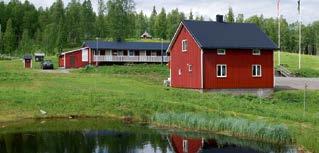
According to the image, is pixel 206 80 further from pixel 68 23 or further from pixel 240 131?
pixel 68 23

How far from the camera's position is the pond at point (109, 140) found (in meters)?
25.7

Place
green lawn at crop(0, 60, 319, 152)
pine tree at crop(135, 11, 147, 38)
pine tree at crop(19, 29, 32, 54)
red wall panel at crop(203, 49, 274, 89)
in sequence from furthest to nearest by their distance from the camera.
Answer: pine tree at crop(135, 11, 147, 38) < pine tree at crop(19, 29, 32, 54) < red wall panel at crop(203, 49, 274, 89) < green lawn at crop(0, 60, 319, 152)

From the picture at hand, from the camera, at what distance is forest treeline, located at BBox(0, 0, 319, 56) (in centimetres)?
11569

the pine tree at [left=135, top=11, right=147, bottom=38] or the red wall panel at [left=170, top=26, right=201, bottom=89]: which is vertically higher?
the pine tree at [left=135, top=11, right=147, bottom=38]

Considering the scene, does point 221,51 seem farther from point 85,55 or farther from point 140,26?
point 140,26

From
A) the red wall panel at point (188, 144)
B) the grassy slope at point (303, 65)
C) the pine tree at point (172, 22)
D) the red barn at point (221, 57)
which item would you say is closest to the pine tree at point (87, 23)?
the pine tree at point (172, 22)

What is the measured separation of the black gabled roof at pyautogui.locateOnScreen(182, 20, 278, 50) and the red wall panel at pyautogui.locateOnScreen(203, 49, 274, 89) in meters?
0.69

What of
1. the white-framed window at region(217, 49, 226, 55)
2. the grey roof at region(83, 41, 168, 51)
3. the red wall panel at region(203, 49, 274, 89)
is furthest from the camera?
the grey roof at region(83, 41, 168, 51)

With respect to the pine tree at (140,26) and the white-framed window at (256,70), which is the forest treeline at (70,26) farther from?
the white-framed window at (256,70)

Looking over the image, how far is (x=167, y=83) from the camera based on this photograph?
183 ft

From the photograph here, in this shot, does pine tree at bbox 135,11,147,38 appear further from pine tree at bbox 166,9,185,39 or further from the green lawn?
the green lawn

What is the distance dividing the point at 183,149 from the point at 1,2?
457 feet

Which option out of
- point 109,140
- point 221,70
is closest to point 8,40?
point 221,70

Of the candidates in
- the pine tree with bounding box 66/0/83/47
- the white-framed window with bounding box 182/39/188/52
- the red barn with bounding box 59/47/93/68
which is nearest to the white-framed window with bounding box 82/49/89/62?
the red barn with bounding box 59/47/93/68
